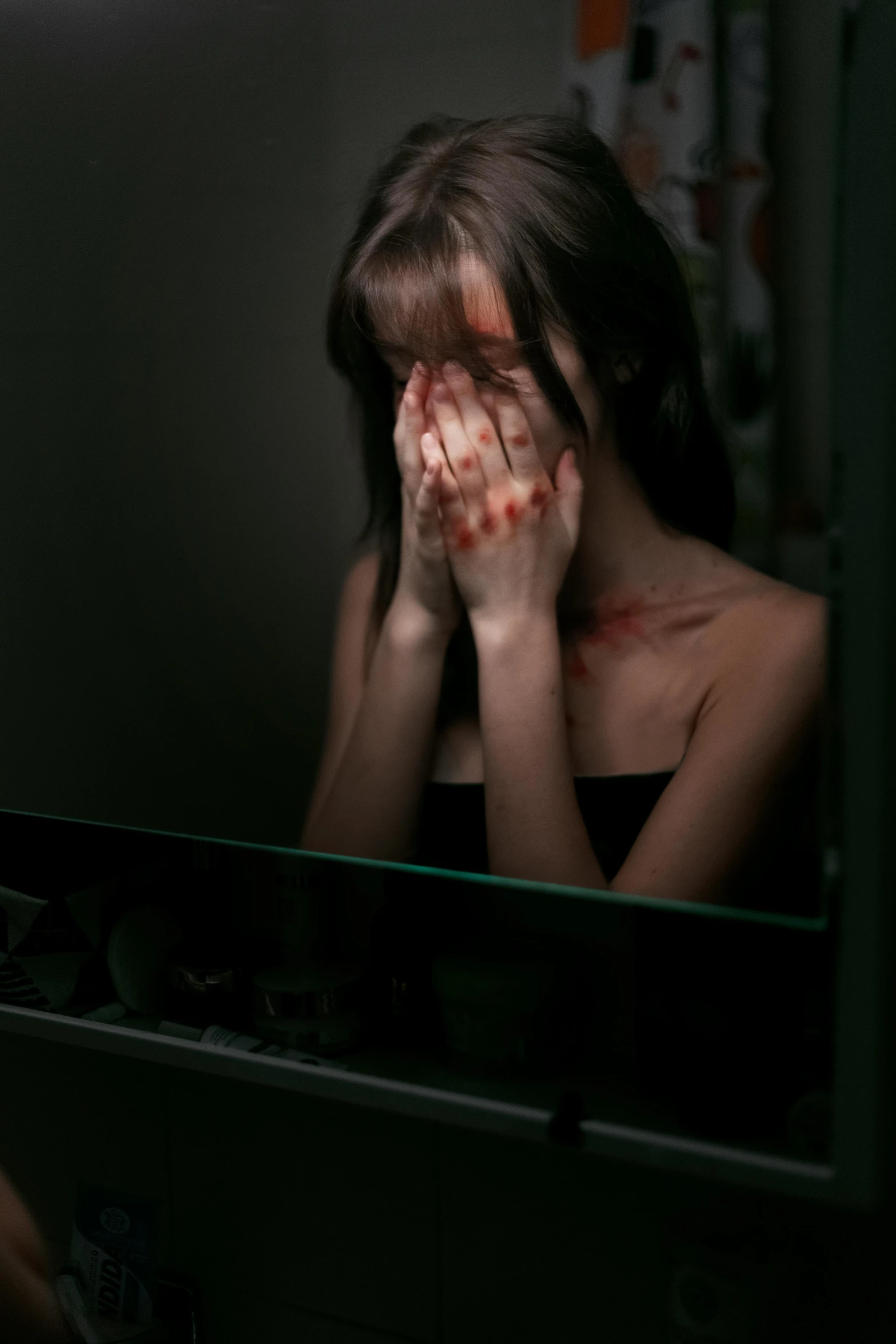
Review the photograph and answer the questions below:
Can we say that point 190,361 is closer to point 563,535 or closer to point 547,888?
point 563,535

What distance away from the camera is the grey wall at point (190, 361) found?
0.69 m

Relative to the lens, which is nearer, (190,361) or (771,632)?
(771,632)

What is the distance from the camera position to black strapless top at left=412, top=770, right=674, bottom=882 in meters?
0.68

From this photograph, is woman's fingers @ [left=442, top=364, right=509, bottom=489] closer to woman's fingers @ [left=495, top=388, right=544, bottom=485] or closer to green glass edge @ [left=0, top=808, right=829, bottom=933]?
woman's fingers @ [left=495, top=388, right=544, bottom=485]

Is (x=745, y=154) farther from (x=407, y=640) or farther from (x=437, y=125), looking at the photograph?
(x=407, y=640)

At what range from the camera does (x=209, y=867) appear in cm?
87

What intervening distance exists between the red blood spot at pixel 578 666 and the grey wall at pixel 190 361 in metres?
0.16

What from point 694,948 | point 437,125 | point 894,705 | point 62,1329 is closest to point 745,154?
point 437,125

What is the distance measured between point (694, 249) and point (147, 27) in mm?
398

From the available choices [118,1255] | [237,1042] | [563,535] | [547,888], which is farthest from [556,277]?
[118,1255]

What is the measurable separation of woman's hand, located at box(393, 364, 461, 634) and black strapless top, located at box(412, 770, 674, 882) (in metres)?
0.11

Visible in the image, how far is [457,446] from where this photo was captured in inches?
26.9

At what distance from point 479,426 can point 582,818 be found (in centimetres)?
24

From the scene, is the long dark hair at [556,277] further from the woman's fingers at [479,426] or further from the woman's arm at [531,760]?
the woman's arm at [531,760]
